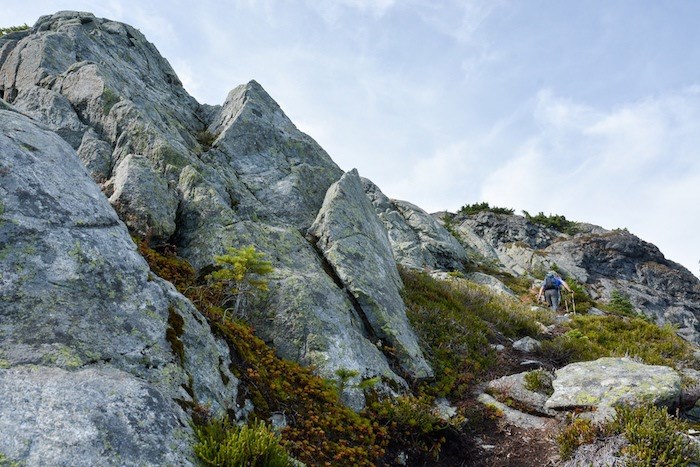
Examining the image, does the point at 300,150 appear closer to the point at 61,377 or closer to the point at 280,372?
the point at 280,372

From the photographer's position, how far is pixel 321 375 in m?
8.63

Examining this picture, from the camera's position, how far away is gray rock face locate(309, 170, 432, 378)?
11.1m

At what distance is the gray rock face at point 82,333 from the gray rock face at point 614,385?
7199 mm

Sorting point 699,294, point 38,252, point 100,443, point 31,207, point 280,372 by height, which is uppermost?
point 699,294

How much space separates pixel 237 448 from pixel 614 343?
15.0 metres

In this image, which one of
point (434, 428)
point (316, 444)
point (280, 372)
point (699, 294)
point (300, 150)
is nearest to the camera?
point (316, 444)

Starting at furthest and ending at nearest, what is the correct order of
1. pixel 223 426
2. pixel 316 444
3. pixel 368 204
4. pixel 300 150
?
1. pixel 300 150
2. pixel 368 204
3. pixel 316 444
4. pixel 223 426

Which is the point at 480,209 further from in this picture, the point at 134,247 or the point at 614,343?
the point at 134,247

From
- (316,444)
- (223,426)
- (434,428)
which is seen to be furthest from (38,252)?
(434,428)

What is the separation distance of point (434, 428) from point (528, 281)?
23084mm

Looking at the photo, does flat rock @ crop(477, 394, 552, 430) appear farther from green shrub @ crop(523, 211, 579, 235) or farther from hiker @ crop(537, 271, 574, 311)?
green shrub @ crop(523, 211, 579, 235)

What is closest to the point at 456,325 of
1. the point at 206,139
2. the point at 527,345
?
the point at 527,345

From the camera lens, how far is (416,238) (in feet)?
104

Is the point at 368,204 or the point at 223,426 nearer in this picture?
the point at 223,426
